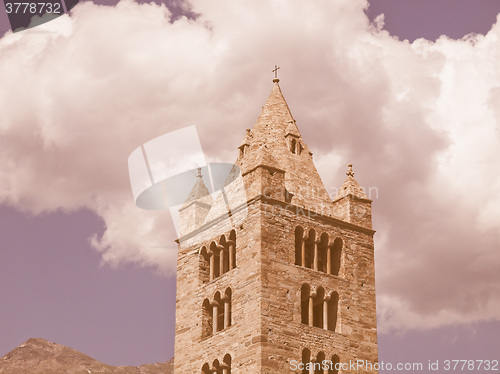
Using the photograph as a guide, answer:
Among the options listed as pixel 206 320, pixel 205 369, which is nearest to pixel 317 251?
pixel 206 320

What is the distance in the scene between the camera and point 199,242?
5028 centimetres

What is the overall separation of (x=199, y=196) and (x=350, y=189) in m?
7.76

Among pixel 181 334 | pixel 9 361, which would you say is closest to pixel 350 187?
pixel 181 334

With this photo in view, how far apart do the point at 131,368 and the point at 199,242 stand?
102 metres

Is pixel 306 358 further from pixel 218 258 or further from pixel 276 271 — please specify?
pixel 218 258

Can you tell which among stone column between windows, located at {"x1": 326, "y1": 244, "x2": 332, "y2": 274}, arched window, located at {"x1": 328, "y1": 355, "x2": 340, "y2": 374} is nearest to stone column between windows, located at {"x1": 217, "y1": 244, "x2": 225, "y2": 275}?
stone column between windows, located at {"x1": 326, "y1": 244, "x2": 332, "y2": 274}

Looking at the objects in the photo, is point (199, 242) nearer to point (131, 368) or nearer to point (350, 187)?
point (350, 187)

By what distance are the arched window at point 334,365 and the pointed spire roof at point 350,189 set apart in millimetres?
8500

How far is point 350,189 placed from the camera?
50.5 meters

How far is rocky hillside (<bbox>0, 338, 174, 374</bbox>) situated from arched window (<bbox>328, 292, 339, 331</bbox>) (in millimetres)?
96425

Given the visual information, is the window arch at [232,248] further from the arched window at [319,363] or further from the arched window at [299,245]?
the arched window at [319,363]

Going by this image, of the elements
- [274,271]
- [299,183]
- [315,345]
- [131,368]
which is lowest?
[315,345]

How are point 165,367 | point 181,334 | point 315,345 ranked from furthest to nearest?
point 165,367 → point 181,334 → point 315,345

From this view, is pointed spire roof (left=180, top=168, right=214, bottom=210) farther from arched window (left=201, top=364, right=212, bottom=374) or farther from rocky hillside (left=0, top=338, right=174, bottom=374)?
rocky hillside (left=0, top=338, right=174, bottom=374)
